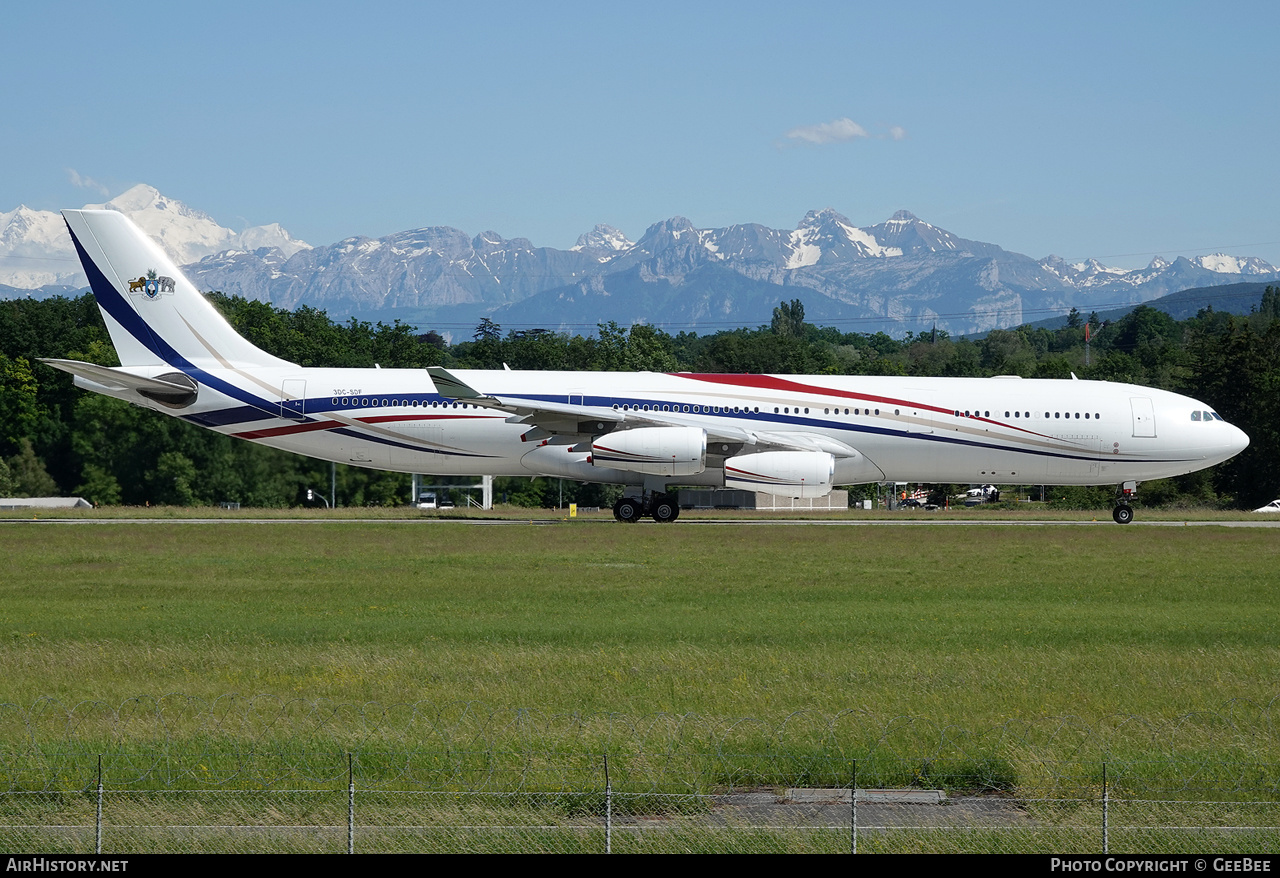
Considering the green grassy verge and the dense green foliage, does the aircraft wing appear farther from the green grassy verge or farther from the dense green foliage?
the dense green foliage

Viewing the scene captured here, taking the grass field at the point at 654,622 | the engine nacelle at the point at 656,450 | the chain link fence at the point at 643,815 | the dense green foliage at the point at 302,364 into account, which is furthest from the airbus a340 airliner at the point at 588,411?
the chain link fence at the point at 643,815

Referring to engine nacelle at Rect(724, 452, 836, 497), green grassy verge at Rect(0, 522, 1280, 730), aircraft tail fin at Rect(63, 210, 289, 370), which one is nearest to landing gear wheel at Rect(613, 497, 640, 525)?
engine nacelle at Rect(724, 452, 836, 497)

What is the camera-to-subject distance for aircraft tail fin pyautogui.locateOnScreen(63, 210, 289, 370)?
128 feet

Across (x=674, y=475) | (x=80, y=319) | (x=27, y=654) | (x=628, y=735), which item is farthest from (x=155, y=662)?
(x=80, y=319)

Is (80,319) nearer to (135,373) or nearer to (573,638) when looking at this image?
(135,373)

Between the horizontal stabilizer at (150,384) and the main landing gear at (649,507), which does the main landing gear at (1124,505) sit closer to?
the main landing gear at (649,507)

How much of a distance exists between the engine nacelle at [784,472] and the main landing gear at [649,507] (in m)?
2.71

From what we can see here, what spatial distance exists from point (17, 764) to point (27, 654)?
5.70 meters

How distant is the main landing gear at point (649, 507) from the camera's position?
39.2 m

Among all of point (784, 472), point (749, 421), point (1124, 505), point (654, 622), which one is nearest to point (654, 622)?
point (654, 622)

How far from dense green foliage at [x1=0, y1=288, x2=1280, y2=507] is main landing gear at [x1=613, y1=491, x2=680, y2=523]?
14.9m

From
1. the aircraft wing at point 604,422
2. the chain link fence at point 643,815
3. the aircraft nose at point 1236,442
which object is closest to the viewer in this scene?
the chain link fence at point 643,815

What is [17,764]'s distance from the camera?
34.6 feet

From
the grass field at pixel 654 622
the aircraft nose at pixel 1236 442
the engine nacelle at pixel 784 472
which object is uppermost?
the aircraft nose at pixel 1236 442
